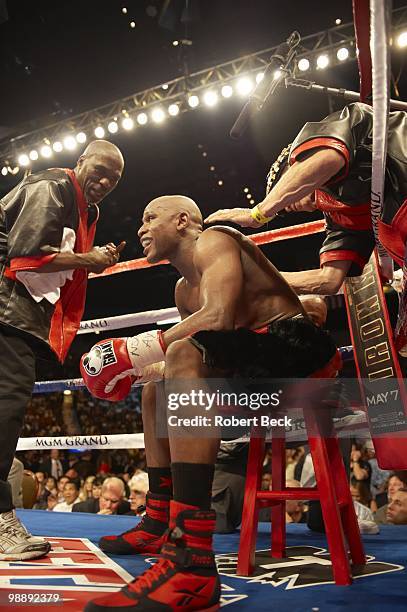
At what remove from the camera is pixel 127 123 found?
16.5 feet

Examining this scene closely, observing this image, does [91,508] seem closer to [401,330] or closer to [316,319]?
[316,319]

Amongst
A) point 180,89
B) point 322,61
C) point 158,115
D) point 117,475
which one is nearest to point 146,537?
point 322,61

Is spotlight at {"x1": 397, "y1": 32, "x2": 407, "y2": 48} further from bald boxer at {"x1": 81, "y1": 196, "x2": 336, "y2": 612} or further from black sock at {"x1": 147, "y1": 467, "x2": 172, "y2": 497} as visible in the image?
black sock at {"x1": 147, "y1": 467, "x2": 172, "y2": 497}

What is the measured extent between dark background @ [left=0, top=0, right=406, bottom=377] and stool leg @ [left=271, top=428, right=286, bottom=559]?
2.92 meters

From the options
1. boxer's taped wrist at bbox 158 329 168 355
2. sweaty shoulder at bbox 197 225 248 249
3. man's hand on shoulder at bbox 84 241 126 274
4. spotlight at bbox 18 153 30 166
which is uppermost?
spotlight at bbox 18 153 30 166

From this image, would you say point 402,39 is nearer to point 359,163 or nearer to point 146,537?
point 359,163

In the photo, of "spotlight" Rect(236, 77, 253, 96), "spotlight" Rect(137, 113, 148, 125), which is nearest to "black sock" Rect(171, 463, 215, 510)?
"spotlight" Rect(236, 77, 253, 96)

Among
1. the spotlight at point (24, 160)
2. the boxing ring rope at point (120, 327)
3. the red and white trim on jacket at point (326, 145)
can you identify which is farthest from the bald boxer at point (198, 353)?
the spotlight at point (24, 160)

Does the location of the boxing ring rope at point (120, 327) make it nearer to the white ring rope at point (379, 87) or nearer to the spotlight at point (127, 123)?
the white ring rope at point (379, 87)

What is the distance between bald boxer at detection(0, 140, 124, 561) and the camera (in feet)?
4.57

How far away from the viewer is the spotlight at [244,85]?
4.45 meters

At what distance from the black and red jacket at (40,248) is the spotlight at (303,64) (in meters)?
3.19

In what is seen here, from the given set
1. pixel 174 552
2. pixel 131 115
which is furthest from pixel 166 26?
pixel 174 552

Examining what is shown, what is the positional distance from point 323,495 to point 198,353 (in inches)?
16.7
